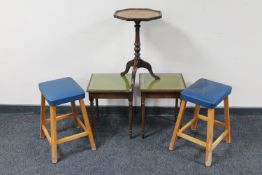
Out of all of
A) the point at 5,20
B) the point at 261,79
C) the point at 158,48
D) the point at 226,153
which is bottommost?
the point at 226,153

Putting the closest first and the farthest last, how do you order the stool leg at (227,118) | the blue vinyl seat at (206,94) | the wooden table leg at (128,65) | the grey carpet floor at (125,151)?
the blue vinyl seat at (206,94), the grey carpet floor at (125,151), the stool leg at (227,118), the wooden table leg at (128,65)

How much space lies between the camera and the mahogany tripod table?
2.33 meters

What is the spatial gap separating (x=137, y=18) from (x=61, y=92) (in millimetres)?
804

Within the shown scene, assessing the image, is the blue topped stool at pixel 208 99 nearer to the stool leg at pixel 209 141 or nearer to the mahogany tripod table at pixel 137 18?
the stool leg at pixel 209 141

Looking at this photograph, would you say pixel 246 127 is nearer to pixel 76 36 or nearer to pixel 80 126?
pixel 80 126

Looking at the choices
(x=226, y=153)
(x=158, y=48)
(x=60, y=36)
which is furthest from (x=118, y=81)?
(x=226, y=153)

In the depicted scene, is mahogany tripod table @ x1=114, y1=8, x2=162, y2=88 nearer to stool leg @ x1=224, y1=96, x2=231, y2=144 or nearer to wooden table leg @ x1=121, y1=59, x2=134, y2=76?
wooden table leg @ x1=121, y1=59, x2=134, y2=76

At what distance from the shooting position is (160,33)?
275 cm

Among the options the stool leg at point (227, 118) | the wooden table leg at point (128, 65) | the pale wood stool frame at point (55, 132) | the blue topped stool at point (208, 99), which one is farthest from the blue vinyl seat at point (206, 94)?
the pale wood stool frame at point (55, 132)

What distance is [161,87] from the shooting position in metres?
2.58

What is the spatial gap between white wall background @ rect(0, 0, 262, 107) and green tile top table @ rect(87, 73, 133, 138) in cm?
20

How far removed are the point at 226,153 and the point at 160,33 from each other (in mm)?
1162

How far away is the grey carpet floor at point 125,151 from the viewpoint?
2.38 meters

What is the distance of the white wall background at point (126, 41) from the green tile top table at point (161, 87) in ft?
0.70
